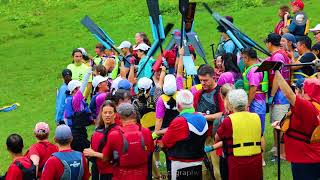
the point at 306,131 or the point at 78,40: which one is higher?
the point at 78,40

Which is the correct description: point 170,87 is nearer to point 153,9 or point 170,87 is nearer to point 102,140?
point 102,140

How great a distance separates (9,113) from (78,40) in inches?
338

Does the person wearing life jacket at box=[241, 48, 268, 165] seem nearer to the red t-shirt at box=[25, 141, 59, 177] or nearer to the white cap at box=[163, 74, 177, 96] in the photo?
the white cap at box=[163, 74, 177, 96]

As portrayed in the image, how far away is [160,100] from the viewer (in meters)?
11.2

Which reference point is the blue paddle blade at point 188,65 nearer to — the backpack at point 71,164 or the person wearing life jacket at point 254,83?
the person wearing life jacket at point 254,83

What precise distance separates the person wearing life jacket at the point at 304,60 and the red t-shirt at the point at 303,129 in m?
3.24

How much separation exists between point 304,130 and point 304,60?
3.73 metres

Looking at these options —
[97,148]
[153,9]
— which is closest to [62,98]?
[153,9]

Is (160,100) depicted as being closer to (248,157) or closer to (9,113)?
(248,157)

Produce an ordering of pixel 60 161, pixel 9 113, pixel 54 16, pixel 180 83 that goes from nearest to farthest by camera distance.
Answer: pixel 60 161 → pixel 180 83 → pixel 9 113 → pixel 54 16

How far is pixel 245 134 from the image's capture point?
376 inches

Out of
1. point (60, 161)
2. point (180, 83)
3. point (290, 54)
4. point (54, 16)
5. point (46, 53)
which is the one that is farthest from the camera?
point (54, 16)

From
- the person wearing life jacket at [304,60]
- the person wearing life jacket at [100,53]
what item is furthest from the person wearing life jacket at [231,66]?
the person wearing life jacket at [100,53]

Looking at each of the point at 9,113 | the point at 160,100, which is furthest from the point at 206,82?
the point at 9,113
